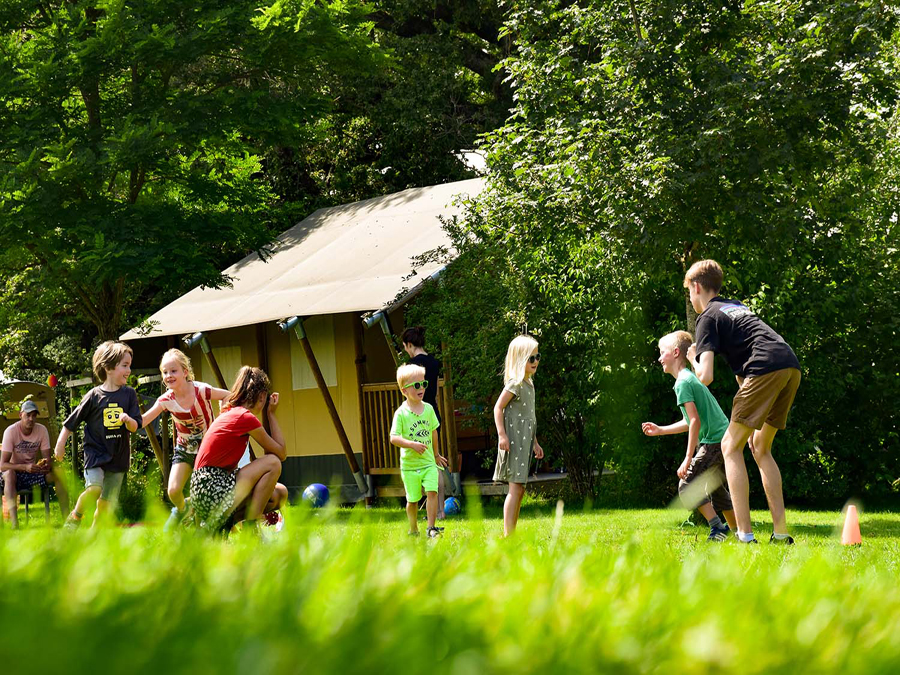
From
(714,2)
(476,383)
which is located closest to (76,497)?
(714,2)

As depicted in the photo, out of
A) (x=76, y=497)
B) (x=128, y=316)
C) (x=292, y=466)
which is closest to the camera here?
(x=76, y=497)

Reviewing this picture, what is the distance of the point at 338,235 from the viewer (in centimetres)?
2108

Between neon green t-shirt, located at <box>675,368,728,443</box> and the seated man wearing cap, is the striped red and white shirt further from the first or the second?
the seated man wearing cap

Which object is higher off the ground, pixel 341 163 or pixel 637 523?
pixel 341 163

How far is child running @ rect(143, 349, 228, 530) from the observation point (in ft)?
31.0

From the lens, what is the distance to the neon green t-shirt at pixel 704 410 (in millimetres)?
8977

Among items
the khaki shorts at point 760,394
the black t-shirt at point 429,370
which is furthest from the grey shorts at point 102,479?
the khaki shorts at point 760,394

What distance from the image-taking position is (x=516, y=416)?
369 inches

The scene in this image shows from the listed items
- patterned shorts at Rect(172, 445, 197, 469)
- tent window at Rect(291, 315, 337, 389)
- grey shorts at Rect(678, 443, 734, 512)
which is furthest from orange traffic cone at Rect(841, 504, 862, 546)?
tent window at Rect(291, 315, 337, 389)

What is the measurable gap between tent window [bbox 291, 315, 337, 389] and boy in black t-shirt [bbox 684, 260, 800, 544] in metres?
11.4

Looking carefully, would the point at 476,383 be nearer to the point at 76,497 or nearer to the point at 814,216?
the point at 814,216

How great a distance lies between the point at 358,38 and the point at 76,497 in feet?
52.1

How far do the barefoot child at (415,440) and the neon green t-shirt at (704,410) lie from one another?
230 centimetres

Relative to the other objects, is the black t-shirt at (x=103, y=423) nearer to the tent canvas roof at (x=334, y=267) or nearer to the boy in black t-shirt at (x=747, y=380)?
the boy in black t-shirt at (x=747, y=380)
